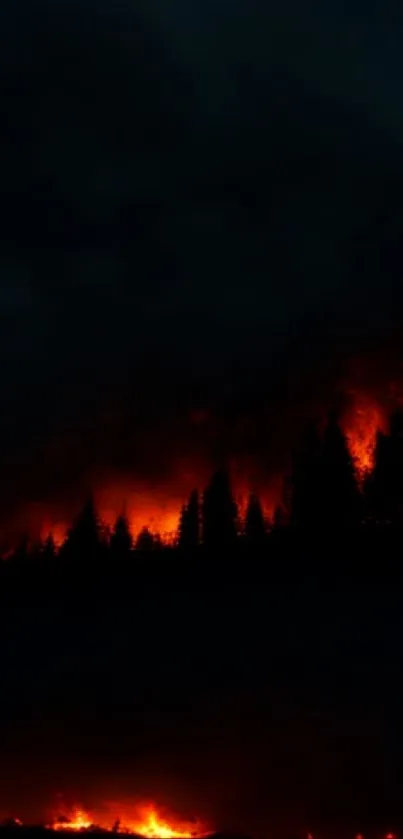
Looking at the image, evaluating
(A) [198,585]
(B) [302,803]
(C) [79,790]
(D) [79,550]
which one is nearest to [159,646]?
(A) [198,585]

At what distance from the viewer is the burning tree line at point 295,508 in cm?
3956

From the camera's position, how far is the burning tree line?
39.6 m

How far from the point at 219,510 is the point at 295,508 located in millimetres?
4184

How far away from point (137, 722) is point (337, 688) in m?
6.71

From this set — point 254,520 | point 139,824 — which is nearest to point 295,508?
point 254,520

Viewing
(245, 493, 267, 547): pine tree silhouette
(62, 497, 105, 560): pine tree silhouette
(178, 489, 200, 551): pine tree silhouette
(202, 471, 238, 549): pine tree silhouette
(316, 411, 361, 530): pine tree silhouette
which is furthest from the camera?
(62, 497, 105, 560): pine tree silhouette

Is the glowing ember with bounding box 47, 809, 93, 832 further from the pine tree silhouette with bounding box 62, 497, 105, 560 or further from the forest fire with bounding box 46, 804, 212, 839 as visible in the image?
the pine tree silhouette with bounding box 62, 497, 105, 560

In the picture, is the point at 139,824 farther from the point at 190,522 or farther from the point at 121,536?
the point at 121,536

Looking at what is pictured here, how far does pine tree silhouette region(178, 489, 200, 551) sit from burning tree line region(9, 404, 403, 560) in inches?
1.9

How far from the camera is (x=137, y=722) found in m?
29.7

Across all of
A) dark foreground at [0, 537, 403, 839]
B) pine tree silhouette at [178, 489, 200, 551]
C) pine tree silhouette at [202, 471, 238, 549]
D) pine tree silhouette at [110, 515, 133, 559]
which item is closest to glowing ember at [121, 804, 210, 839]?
Result: dark foreground at [0, 537, 403, 839]

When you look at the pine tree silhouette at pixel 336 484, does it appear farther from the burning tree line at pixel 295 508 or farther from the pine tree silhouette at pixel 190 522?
the pine tree silhouette at pixel 190 522

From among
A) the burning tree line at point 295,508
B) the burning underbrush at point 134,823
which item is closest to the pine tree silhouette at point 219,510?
the burning tree line at point 295,508

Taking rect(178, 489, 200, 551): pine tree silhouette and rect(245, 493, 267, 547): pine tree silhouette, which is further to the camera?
rect(178, 489, 200, 551): pine tree silhouette
